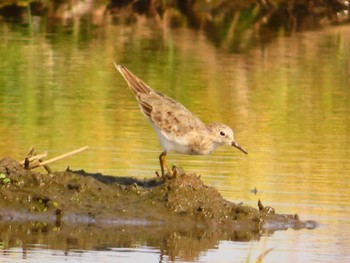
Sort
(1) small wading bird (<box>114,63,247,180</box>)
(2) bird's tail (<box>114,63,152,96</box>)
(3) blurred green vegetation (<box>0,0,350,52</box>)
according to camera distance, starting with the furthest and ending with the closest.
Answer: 1. (3) blurred green vegetation (<box>0,0,350,52</box>)
2. (2) bird's tail (<box>114,63,152,96</box>)
3. (1) small wading bird (<box>114,63,247,180</box>)

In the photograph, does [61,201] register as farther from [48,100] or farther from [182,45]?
[182,45]

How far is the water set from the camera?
31.8 ft

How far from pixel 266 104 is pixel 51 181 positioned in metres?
7.33

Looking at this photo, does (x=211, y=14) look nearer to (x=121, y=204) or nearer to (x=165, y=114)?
(x=165, y=114)

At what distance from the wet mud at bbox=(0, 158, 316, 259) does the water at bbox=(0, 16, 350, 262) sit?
8.3 inches

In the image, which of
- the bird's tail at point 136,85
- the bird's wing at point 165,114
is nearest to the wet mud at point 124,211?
the bird's wing at point 165,114

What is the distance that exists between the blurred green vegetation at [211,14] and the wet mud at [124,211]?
597 inches

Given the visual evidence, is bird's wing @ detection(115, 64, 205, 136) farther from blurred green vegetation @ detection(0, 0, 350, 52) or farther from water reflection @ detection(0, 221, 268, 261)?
blurred green vegetation @ detection(0, 0, 350, 52)

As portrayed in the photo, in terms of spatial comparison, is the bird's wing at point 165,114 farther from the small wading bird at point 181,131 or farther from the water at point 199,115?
the water at point 199,115

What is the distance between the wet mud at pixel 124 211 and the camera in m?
10.1

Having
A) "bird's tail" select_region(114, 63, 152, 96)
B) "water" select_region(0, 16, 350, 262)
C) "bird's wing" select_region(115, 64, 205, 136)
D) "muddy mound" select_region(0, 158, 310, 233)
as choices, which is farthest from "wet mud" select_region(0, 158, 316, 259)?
"bird's tail" select_region(114, 63, 152, 96)

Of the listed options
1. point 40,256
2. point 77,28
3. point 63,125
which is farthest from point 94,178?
point 77,28

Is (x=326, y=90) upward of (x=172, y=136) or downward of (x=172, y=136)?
downward

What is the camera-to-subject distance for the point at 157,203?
34.0ft
